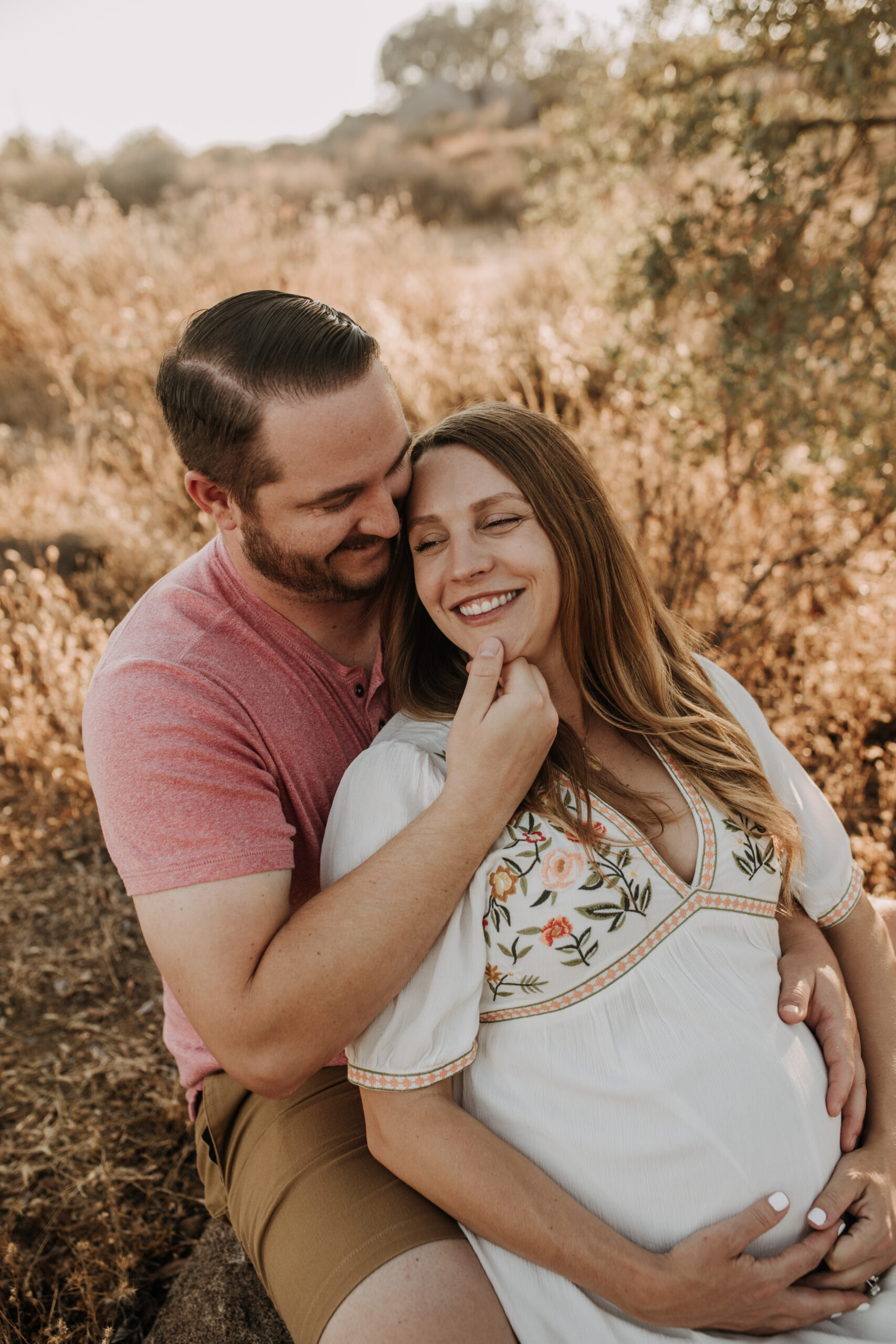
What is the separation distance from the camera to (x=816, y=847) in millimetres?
2084

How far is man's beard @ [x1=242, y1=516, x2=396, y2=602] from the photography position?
2.02 m

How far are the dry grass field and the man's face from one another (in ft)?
5.15

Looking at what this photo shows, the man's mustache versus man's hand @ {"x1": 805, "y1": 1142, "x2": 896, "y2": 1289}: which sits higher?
the man's mustache

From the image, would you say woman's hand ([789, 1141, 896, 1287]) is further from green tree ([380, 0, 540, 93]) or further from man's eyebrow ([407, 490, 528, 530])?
green tree ([380, 0, 540, 93])

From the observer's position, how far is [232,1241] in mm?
2236

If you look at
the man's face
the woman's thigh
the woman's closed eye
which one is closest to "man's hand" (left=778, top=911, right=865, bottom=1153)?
the woman's thigh

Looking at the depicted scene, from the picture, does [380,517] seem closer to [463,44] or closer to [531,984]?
[531,984]

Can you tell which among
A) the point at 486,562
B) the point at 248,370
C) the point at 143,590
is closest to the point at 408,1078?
the point at 486,562

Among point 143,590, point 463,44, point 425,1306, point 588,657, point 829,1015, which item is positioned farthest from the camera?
point 463,44

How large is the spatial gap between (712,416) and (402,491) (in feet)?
9.38

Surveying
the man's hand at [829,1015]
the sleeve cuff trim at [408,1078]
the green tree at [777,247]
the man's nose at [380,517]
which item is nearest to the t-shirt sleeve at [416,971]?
the sleeve cuff trim at [408,1078]

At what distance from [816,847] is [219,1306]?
178 centimetres

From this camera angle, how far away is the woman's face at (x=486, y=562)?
1916mm

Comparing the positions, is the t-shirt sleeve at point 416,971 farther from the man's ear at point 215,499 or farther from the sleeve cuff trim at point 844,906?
the sleeve cuff trim at point 844,906
